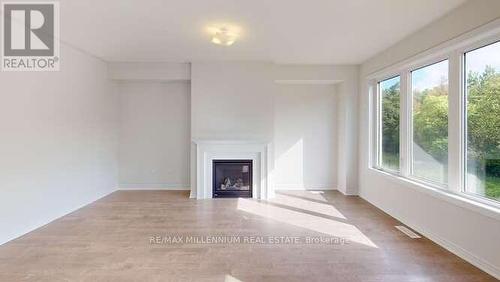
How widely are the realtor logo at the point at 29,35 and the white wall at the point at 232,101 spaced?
242cm

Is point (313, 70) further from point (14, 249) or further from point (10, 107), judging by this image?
point (14, 249)

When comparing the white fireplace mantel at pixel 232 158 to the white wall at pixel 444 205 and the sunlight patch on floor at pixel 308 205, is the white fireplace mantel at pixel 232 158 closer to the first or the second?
the sunlight patch on floor at pixel 308 205

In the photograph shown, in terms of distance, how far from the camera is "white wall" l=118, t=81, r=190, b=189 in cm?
673

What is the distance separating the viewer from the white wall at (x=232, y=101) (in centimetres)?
609

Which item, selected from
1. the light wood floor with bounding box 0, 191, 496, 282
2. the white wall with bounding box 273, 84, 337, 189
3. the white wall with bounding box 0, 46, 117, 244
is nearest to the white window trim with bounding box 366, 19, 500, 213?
the light wood floor with bounding box 0, 191, 496, 282

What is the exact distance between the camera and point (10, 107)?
148 inches

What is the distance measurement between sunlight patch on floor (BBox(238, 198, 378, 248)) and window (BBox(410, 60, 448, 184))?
121 centimetres

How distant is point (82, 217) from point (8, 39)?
254 centimetres

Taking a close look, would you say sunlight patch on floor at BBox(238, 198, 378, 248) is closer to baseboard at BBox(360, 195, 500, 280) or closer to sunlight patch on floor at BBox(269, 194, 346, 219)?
sunlight patch on floor at BBox(269, 194, 346, 219)

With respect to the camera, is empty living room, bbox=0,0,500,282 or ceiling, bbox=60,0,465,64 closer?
empty living room, bbox=0,0,500,282

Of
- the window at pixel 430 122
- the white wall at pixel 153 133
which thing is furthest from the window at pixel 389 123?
the white wall at pixel 153 133

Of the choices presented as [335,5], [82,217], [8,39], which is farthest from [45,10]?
[335,5]

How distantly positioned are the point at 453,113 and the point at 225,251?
114 inches

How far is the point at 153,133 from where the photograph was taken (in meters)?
6.76
